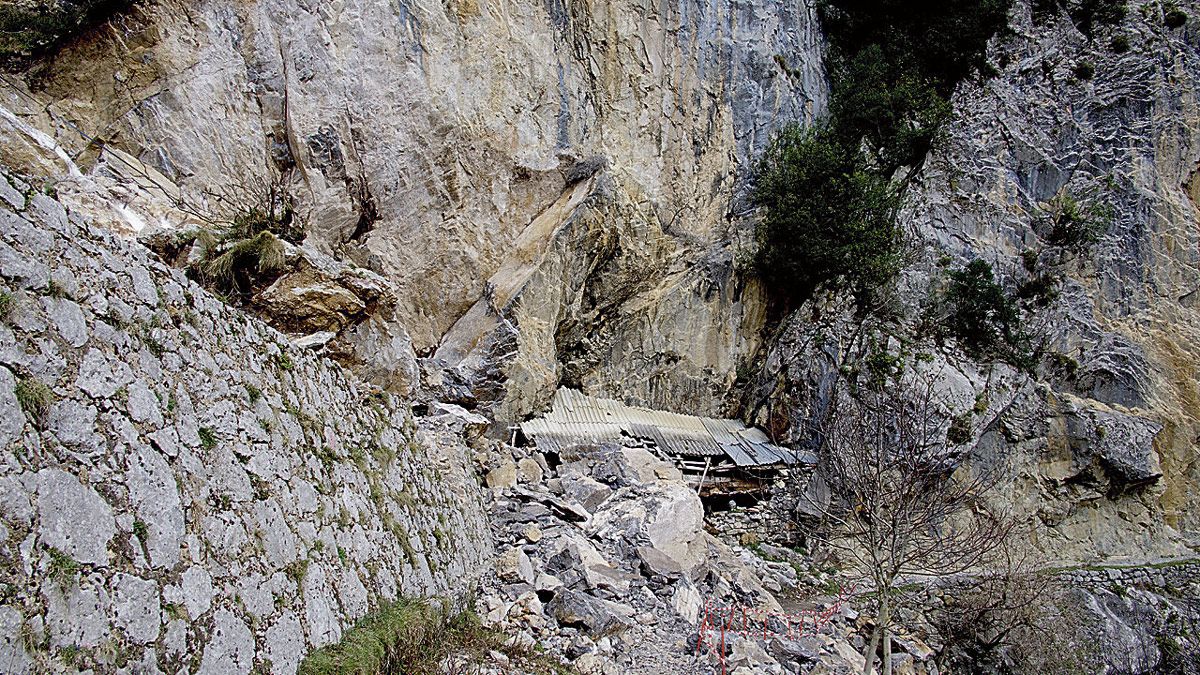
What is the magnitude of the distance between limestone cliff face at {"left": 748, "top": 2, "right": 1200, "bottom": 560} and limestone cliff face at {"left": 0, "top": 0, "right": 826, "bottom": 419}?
4615mm

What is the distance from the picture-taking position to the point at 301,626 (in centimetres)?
457

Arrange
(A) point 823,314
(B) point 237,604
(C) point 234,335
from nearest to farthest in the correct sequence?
(B) point 237,604 < (C) point 234,335 < (A) point 823,314

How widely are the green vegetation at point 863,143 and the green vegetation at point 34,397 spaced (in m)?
19.1

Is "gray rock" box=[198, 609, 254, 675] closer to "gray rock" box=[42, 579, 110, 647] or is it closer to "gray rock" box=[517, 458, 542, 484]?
"gray rock" box=[42, 579, 110, 647]

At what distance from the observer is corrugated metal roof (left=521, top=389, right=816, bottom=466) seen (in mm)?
15655

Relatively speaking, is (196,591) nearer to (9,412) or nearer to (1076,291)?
(9,412)

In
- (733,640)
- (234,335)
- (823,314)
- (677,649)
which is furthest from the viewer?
(823,314)

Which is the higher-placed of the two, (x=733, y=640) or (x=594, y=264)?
(x=594, y=264)

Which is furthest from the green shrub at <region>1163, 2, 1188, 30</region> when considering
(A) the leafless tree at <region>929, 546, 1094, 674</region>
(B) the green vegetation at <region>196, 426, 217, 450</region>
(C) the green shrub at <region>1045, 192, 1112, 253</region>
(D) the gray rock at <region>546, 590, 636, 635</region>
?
(B) the green vegetation at <region>196, 426, 217, 450</region>

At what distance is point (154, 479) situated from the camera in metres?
3.71

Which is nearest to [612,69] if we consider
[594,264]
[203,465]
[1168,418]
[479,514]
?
[594,264]

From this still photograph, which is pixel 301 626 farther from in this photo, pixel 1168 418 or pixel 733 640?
pixel 1168 418

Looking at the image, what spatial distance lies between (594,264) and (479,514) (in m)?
8.56

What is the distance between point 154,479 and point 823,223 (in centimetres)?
1939
